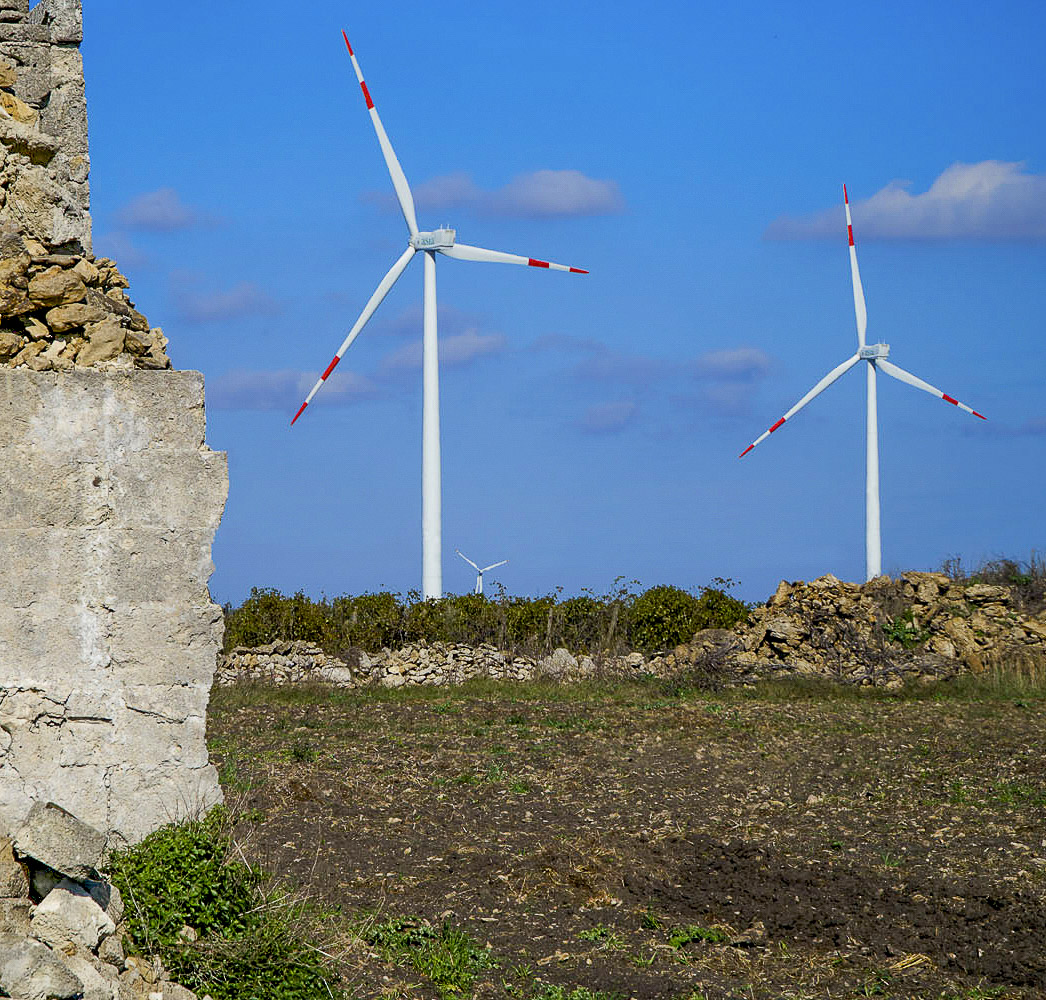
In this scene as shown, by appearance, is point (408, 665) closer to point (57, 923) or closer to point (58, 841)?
point (57, 923)

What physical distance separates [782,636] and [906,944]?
10595 millimetres

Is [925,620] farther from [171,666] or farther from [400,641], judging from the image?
[171,666]

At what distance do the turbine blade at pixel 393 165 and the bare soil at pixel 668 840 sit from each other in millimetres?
11409

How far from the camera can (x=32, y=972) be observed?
4977 millimetres

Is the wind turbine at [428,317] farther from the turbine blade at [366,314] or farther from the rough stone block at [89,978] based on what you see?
the rough stone block at [89,978]

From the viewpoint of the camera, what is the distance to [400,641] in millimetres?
18547

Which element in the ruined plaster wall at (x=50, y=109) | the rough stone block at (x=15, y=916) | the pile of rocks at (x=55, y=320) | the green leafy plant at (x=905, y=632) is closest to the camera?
the rough stone block at (x=15, y=916)

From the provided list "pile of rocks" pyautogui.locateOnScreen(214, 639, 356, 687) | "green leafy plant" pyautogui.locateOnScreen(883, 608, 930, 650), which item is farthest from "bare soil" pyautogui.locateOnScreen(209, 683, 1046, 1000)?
"green leafy plant" pyautogui.locateOnScreen(883, 608, 930, 650)

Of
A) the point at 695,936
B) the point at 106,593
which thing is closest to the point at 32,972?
the point at 106,593

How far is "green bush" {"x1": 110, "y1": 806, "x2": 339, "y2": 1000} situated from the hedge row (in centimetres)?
1114

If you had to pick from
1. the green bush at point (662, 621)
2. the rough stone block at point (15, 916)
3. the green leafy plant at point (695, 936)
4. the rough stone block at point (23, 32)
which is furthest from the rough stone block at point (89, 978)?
the green bush at point (662, 621)

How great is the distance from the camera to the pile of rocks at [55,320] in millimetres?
6594

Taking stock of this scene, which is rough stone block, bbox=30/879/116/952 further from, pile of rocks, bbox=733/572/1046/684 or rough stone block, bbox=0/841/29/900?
pile of rocks, bbox=733/572/1046/684

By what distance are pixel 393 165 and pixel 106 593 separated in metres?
17.4
